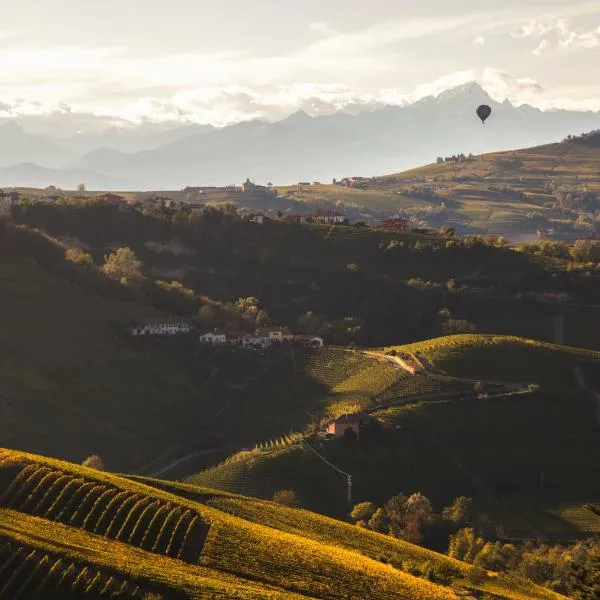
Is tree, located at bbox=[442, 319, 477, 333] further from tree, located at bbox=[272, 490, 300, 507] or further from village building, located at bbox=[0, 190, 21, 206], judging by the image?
village building, located at bbox=[0, 190, 21, 206]

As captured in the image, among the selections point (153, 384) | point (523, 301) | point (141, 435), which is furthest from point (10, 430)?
point (523, 301)

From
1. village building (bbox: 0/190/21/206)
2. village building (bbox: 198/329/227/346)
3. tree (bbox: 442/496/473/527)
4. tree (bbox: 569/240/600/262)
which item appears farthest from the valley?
village building (bbox: 0/190/21/206)

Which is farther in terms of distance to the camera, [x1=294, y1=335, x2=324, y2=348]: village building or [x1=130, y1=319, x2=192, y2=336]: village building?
[x1=294, y1=335, x2=324, y2=348]: village building

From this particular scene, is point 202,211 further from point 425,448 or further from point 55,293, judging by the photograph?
point 425,448

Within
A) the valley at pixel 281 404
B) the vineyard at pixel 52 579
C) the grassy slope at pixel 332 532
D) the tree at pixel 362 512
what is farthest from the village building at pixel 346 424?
the vineyard at pixel 52 579

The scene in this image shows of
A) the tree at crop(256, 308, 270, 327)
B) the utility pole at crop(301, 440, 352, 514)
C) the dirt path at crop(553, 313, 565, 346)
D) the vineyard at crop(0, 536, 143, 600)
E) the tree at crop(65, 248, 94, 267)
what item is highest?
the tree at crop(65, 248, 94, 267)

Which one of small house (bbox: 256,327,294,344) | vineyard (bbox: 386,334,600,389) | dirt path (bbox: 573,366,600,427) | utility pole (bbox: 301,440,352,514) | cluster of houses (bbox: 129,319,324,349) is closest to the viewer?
utility pole (bbox: 301,440,352,514)

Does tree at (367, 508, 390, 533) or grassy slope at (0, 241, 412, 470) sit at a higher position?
grassy slope at (0, 241, 412, 470)
